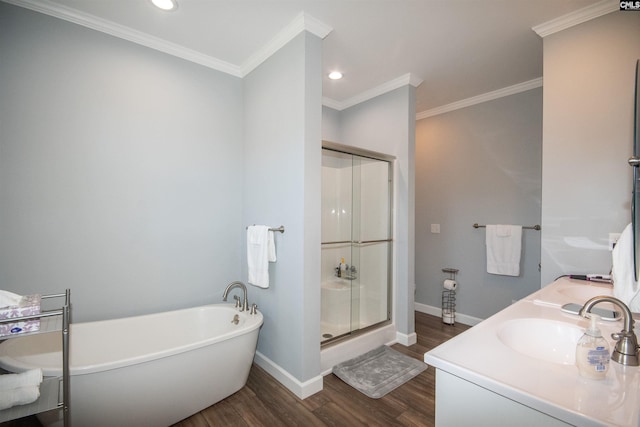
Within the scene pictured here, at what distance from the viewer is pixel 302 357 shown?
206cm

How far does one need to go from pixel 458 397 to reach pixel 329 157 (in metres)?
2.01

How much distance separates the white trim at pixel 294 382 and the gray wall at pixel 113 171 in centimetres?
83

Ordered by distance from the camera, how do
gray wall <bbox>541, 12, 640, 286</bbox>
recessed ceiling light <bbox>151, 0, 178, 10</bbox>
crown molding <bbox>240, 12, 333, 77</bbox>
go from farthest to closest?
crown molding <bbox>240, 12, 333, 77</bbox>, recessed ceiling light <bbox>151, 0, 178, 10</bbox>, gray wall <bbox>541, 12, 640, 286</bbox>

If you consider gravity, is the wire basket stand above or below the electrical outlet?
below

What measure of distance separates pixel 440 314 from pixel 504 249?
45.0 inches

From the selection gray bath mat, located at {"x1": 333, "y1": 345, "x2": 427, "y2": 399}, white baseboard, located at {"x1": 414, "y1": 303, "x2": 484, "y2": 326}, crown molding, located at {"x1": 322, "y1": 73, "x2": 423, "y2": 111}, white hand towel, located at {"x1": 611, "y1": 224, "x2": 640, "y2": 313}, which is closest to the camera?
white hand towel, located at {"x1": 611, "y1": 224, "x2": 640, "y2": 313}

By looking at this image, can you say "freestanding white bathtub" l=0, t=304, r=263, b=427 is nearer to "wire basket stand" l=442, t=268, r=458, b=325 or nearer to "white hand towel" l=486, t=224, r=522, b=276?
"wire basket stand" l=442, t=268, r=458, b=325

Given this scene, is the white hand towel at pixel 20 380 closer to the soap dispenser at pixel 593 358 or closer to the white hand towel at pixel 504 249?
the soap dispenser at pixel 593 358

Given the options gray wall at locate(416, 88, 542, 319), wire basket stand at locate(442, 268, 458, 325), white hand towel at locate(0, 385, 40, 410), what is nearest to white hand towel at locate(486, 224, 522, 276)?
gray wall at locate(416, 88, 542, 319)

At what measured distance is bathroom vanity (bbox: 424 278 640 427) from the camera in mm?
685

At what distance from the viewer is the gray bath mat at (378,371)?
7.08ft

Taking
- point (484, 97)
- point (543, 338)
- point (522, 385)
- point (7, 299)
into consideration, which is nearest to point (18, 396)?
point (7, 299)

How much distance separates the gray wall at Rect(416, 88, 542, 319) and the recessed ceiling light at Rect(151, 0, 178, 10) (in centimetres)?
308

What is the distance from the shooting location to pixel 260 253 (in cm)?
229
